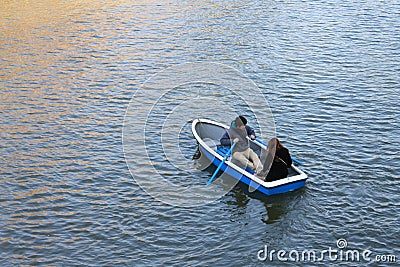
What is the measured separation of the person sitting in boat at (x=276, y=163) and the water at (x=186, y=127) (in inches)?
27.6

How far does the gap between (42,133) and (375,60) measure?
16.3m

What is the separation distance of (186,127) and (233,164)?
4.83 m

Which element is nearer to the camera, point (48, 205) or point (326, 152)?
point (48, 205)

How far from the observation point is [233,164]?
1911cm

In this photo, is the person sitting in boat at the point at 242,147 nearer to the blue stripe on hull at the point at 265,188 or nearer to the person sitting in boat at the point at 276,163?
the blue stripe on hull at the point at 265,188

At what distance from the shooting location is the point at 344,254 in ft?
50.7

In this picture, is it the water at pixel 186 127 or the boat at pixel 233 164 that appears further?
the boat at pixel 233 164

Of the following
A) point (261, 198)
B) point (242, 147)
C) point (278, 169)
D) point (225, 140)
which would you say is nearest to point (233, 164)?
point (242, 147)

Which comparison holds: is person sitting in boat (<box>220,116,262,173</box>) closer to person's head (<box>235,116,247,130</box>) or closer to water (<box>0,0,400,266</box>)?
person's head (<box>235,116,247,130</box>)

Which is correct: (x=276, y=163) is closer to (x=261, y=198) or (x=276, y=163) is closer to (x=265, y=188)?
(x=265, y=188)

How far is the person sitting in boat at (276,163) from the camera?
59.3 ft

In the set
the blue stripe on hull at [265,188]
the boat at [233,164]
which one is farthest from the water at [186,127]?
the boat at [233,164]

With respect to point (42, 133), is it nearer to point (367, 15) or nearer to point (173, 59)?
point (173, 59)

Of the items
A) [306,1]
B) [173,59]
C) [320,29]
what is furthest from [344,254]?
[306,1]
